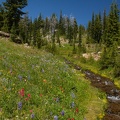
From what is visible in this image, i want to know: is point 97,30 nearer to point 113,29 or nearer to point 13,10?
point 113,29

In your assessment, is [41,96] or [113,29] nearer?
[41,96]

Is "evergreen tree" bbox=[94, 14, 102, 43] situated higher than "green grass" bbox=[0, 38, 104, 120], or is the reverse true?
"evergreen tree" bbox=[94, 14, 102, 43]

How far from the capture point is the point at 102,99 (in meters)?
18.1

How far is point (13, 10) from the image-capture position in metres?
52.0

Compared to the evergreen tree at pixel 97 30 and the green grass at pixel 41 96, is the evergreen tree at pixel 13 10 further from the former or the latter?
the evergreen tree at pixel 97 30

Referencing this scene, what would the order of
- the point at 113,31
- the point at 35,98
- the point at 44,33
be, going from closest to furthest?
the point at 35,98 < the point at 113,31 < the point at 44,33

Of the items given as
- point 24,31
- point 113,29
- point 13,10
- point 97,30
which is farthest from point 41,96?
point 97,30

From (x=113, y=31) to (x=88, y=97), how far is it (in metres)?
52.0

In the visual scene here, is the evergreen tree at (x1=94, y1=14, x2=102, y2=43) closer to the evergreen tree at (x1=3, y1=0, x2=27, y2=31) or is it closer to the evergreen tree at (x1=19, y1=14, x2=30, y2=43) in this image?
the evergreen tree at (x1=19, y1=14, x2=30, y2=43)

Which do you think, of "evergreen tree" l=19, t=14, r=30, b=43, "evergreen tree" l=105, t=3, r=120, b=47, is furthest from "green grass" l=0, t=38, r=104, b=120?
"evergreen tree" l=105, t=3, r=120, b=47

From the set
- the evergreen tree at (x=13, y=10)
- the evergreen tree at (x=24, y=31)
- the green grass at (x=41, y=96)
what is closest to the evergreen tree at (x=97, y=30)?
the evergreen tree at (x=24, y=31)

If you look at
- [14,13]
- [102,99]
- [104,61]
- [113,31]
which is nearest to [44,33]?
[113,31]

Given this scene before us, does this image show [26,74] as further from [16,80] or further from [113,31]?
[113,31]

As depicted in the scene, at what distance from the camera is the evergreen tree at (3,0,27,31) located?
2022 inches
